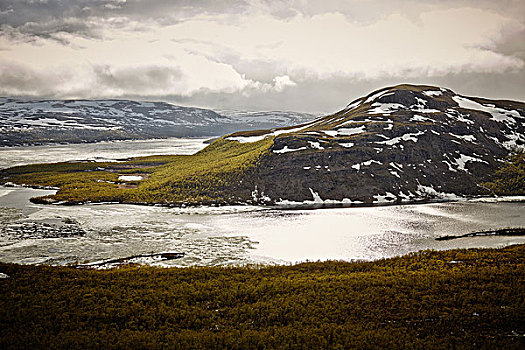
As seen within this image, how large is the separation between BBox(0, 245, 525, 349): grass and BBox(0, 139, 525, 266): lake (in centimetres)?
742

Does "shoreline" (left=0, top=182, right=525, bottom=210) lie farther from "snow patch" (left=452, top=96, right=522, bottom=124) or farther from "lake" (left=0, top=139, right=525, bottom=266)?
"snow patch" (left=452, top=96, right=522, bottom=124)

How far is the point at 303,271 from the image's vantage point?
26594mm

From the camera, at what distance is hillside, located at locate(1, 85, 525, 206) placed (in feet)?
204

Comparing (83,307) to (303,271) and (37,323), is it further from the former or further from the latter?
(303,271)

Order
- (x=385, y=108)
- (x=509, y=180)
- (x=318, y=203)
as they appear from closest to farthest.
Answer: (x=318, y=203), (x=509, y=180), (x=385, y=108)

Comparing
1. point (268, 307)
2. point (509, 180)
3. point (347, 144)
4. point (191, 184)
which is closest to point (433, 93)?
point (509, 180)

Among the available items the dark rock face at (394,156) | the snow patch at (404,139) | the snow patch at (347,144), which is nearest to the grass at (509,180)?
the dark rock face at (394,156)

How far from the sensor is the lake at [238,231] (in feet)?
108

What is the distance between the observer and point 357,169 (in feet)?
225

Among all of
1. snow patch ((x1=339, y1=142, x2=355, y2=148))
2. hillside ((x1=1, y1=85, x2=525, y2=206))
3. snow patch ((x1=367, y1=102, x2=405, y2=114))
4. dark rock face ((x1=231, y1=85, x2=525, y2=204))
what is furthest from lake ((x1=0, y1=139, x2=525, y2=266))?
snow patch ((x1=367, y1=102, x2=405, y2=114))

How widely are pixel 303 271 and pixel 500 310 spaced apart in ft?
42.3

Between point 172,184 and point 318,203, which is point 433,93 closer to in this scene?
point 318,203

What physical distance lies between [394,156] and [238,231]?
4533 centimetres

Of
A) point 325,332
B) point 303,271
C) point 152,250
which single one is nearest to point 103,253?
point 152,250
